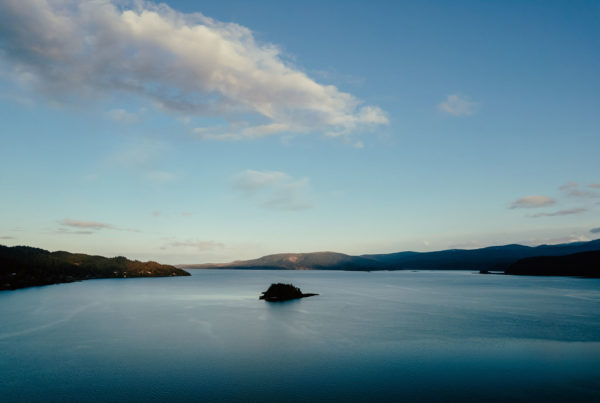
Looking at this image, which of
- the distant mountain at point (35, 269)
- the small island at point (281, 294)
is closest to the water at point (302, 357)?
the small island at point (281, 294)

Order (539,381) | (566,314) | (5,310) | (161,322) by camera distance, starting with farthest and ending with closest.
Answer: (5,310)
(566,314)
(161,322)
(539,381)

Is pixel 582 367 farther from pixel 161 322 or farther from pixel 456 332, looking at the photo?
pixel 161 322

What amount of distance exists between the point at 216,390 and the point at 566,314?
6051 centimetres

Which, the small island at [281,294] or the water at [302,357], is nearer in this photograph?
the water at [302,357]

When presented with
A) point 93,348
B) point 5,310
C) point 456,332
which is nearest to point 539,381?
point 456,332

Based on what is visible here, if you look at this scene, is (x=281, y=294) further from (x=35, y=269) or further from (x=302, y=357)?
(x=35, y=269)

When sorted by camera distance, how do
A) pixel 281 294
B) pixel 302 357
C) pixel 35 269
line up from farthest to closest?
pixel 35 269, pixel 281 294, pixel 302 357

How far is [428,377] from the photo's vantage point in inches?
973

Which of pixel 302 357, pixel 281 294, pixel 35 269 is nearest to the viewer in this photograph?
pixel 302 357

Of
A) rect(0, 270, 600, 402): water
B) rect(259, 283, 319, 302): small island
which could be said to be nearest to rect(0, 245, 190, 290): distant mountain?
rect(0, 270, 600, 402): water

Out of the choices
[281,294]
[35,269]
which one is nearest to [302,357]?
[281,294]

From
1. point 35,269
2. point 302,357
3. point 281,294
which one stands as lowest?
point 302,357

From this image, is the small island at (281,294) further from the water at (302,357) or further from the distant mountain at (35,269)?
the distant mountain at (35,269)

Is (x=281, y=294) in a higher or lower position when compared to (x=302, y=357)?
higher
